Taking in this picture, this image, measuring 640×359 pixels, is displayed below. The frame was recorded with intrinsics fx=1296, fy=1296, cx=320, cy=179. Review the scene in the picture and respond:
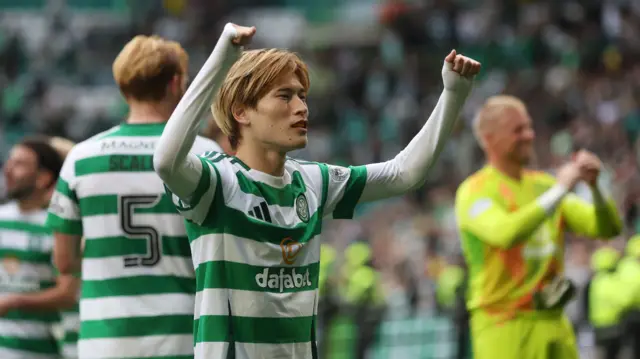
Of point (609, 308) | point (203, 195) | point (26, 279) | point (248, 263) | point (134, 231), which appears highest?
point (203, 195)

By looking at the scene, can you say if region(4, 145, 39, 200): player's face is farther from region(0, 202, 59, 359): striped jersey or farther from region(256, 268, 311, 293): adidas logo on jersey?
region(256, 268, 311, 293): adidas logo on jersey

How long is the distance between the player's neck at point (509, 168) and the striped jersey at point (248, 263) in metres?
2.35

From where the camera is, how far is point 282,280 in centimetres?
→ 397

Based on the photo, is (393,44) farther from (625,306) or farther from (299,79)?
(299,79)

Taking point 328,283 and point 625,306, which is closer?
point 625,306

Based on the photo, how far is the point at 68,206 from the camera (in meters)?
5.02

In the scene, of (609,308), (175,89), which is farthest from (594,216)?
(609,308)

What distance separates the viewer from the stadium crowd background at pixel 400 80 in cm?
1447

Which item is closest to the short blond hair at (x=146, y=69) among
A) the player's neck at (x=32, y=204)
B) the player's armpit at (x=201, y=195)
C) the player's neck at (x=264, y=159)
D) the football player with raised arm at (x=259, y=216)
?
the football player with raised arm at (x=259, y=216)

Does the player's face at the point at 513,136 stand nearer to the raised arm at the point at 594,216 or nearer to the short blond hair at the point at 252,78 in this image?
the raised arm at the point at 594,216

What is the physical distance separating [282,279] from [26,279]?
8.27ft

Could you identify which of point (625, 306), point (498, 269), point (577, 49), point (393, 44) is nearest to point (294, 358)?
point (498, 269)

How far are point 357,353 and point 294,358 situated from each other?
8.85 m

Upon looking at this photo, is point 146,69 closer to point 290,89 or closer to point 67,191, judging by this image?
point 67,191
